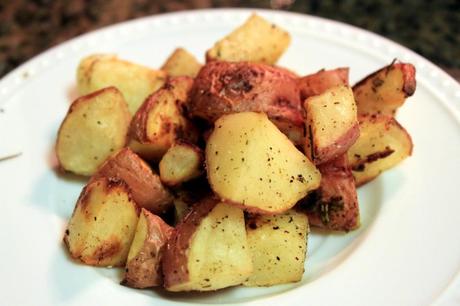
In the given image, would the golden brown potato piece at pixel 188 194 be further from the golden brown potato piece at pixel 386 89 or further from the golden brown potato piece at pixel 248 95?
the golden brown potato piece at pixel 386 89

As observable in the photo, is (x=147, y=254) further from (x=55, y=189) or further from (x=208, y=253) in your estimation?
(x=55, y=189)

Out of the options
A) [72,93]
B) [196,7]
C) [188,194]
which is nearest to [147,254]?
[188,194]

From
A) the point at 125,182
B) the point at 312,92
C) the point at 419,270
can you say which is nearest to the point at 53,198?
the point at 125,182

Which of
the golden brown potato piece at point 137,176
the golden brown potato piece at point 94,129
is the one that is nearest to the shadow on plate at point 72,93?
the golden brown potato piece at point 94,129

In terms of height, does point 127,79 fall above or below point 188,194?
above

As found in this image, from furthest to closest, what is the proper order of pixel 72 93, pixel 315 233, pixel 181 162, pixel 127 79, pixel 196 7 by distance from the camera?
1. pixel 196 7
2. pixel 72 93
3. pixel 127 79
4. pixel 315 233
5. pixel 181 162

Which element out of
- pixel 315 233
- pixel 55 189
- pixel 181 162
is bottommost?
pixel 315 233

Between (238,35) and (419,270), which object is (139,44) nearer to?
(238,35)
